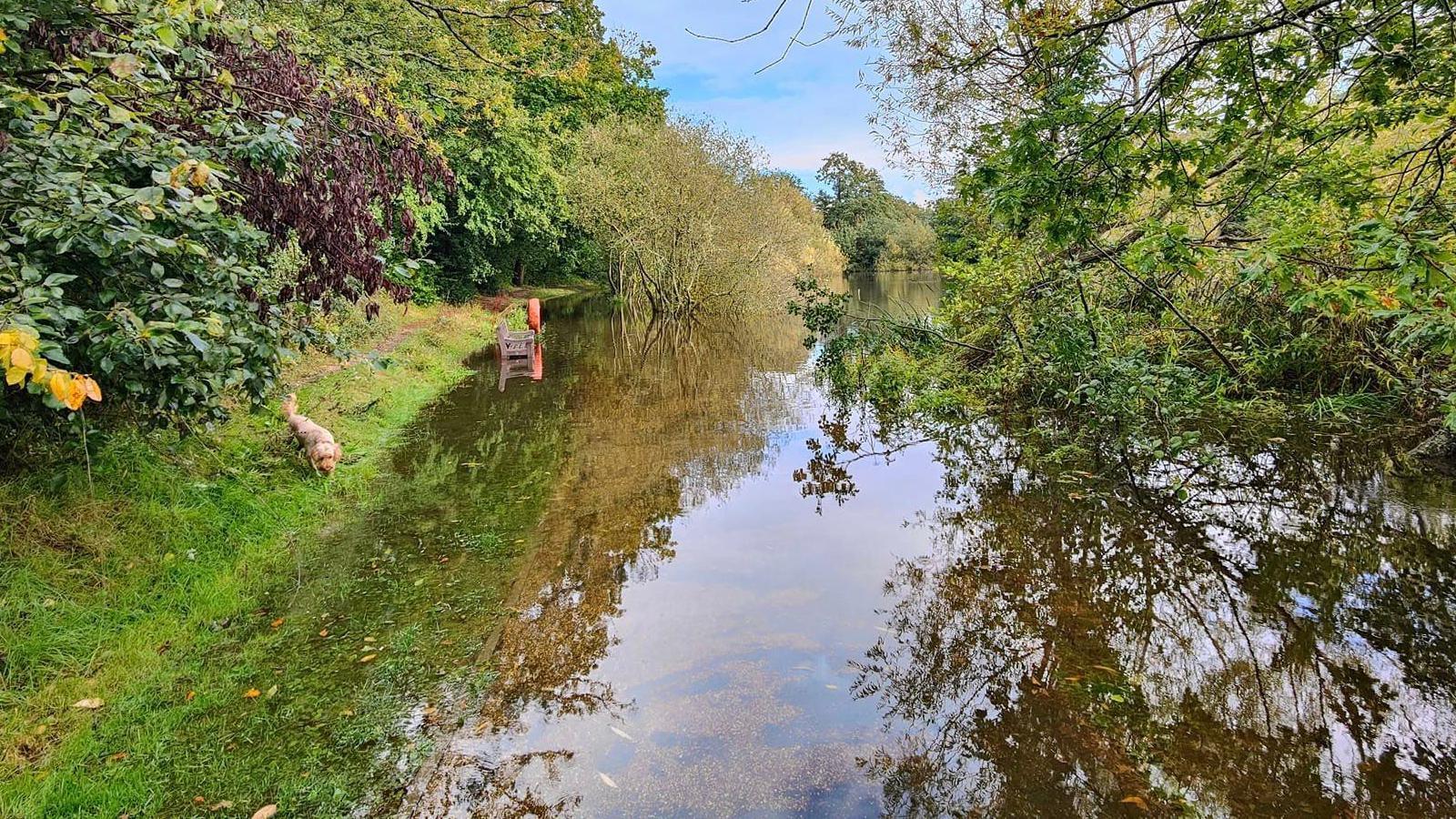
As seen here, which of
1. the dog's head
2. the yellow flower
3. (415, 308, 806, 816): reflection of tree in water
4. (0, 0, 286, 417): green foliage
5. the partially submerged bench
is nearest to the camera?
the yellow flower

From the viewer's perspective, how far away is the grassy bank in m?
3.31

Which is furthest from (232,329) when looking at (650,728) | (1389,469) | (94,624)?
(1389,469)

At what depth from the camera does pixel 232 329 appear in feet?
12.9

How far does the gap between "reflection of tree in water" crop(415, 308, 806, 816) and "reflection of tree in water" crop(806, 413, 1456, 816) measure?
1.85 m

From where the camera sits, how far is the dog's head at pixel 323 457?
7.17 m

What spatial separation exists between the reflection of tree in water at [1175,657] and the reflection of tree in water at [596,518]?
185 cm

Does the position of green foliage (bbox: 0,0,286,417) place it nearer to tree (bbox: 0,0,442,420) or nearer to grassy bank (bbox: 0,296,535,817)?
tree (bbox: 0,0,442,420)

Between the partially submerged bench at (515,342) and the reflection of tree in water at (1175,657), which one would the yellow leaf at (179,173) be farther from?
the partially submerged bench at (515,342)

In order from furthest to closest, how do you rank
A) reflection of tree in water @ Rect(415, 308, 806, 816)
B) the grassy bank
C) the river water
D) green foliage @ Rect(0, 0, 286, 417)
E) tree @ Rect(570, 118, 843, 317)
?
tree @ Rect(570, 118, 843, 317)
reflection of tree in water @ Rect(415, 308, 806, 816)
the river water
the grassy bank
green foliage @ Rect(0, 0, 286, 417)

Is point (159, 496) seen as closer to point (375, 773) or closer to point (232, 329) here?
point (232, 329)

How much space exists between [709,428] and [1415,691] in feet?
26.4

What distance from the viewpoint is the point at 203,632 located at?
177 inches

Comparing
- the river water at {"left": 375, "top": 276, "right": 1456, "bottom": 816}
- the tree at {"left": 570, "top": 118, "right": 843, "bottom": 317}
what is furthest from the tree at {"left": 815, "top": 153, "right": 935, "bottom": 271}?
the river water at {"left": 375, "top": 276, "right": 1456, "bottom": 816}

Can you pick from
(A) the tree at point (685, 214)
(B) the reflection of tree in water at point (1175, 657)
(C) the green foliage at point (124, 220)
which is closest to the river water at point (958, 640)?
(B) the reflection of tree in water at point (1175, 657)
